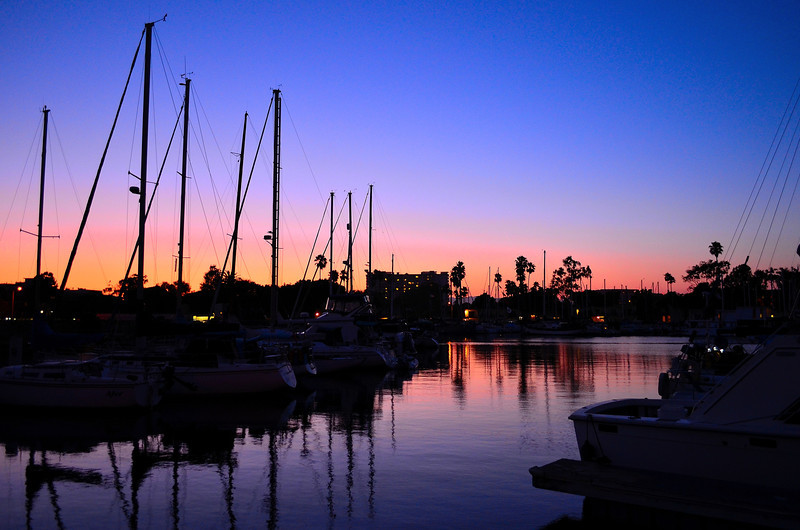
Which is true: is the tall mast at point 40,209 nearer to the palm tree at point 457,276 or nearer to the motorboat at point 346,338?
the motorboat at point 346,338

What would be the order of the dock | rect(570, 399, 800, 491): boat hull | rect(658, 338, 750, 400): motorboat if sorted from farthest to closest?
rect(658, 338, 750, 400): motorboat → rect(570, 399, 800, 491): boat hull → the dock

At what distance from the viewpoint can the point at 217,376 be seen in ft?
86.1

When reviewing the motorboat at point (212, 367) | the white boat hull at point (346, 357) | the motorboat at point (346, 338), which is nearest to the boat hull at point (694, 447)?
the motorboat at point (212, 367)

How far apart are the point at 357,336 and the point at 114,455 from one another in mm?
27062

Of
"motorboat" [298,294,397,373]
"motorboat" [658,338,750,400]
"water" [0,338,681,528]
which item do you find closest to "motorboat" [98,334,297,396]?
"water" [0,338,681,528]

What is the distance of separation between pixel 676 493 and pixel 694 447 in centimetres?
119

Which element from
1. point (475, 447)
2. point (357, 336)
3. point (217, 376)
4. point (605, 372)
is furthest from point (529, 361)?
point (475, 447)

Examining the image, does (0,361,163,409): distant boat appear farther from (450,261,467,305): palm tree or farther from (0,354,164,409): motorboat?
(450,261,467,305): palm tree

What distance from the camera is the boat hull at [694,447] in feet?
32.7

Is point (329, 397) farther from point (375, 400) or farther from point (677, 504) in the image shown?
point (677, 504)

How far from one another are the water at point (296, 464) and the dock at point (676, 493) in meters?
1.00

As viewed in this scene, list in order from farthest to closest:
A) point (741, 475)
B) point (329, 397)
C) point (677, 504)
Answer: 1. point (329, 397)
2. point (741, 475)
3. point (677, 504)

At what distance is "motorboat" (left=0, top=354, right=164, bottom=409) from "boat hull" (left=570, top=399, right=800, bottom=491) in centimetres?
1596

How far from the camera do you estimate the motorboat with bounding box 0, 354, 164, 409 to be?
2234 centimetres
